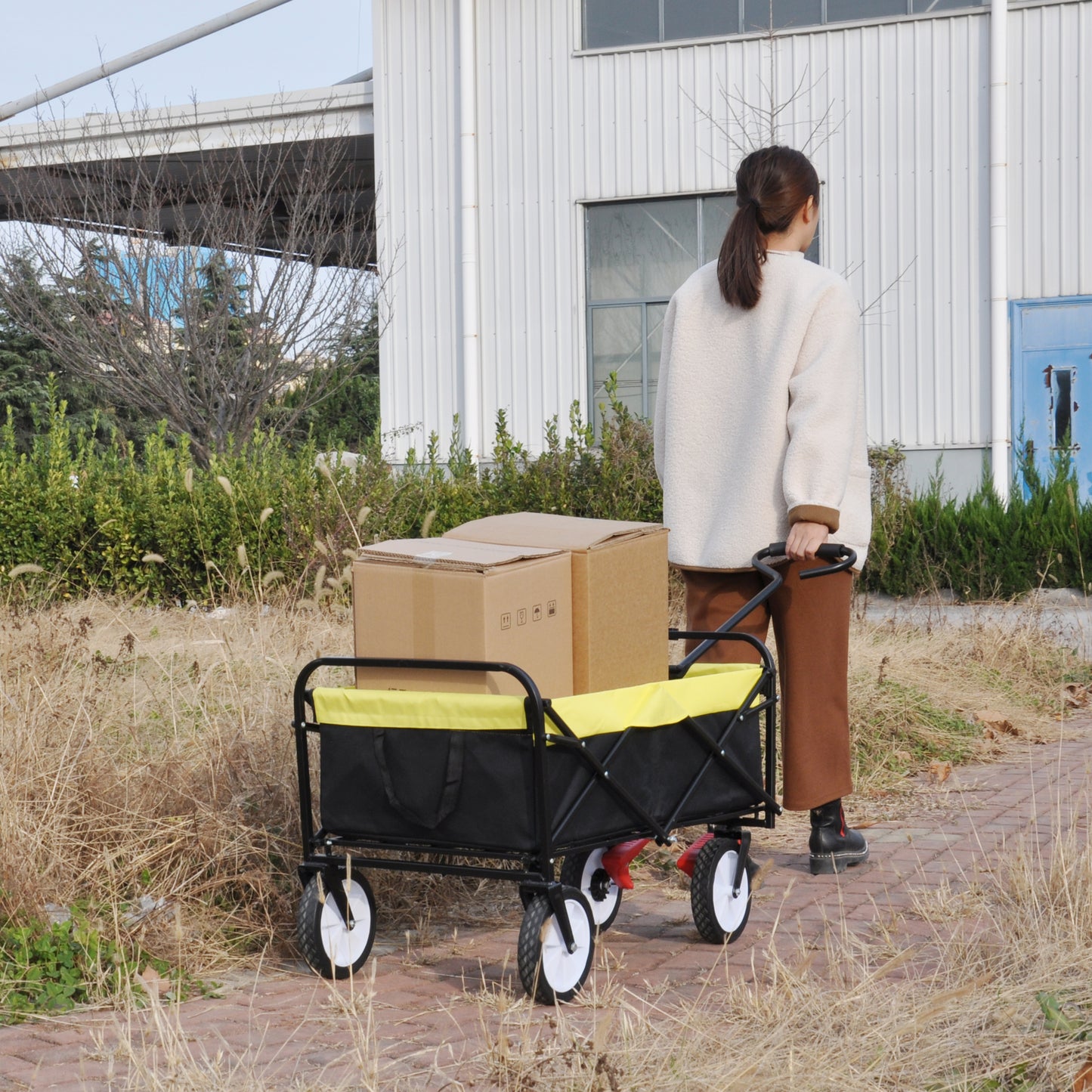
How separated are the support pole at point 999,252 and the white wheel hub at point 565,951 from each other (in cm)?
1072

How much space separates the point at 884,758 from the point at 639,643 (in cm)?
272

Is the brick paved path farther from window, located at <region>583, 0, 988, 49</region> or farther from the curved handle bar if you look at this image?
window, located at <region>583, 0, 988, 49</region>

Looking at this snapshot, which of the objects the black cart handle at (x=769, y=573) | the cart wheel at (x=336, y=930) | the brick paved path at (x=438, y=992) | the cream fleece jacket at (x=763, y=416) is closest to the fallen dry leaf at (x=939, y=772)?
the brick paved path at (x=438, y=992)

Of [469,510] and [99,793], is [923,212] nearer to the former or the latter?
[469,510]

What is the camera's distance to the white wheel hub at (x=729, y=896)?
3584 mm

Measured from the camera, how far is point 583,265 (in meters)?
14.3

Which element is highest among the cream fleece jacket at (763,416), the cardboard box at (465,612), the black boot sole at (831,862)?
the cream fleece jacket at (763,416)

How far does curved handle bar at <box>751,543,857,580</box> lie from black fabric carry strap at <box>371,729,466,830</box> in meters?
1.11

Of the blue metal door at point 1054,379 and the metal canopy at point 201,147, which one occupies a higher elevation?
the metal canopy at point 201,147

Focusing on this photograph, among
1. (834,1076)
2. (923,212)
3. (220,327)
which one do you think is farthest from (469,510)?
(834,1076)

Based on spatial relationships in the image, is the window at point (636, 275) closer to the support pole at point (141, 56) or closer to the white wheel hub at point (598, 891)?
the support pole at point (141, 56)

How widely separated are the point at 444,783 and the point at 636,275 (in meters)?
11.6

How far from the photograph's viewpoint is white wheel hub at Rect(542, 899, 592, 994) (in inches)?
122

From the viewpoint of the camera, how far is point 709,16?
14.0 m
